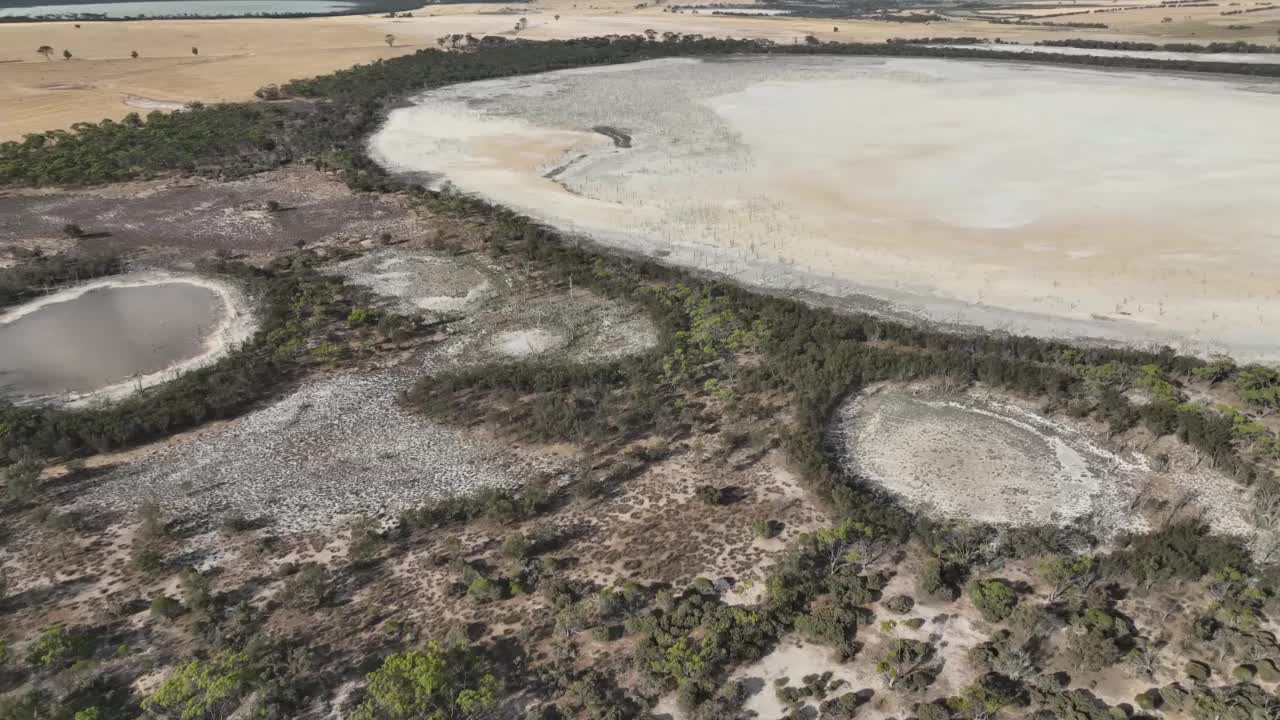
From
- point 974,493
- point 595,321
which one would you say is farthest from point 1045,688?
point 595,321

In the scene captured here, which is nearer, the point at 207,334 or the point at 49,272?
the point at 207,334

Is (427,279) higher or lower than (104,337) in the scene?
higher

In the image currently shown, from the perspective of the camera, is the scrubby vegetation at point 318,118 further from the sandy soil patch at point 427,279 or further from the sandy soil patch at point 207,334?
the sandy soil patch at point 207,334

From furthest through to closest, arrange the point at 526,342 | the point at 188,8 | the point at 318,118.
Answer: the point at 188,8 → the point at 318,118 → the point at 526,342

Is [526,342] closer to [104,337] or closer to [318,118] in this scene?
[104,337]

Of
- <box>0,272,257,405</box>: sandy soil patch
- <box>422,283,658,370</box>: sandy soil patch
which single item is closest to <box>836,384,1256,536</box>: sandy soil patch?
<box>422,283,658,370</box>: sandy soil patch

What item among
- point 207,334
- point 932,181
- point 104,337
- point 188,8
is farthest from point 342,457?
point 188,8

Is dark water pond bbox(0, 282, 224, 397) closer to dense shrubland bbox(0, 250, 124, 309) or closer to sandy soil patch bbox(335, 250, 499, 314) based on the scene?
dense shrubland bbox(0, 250, 124, 309)
